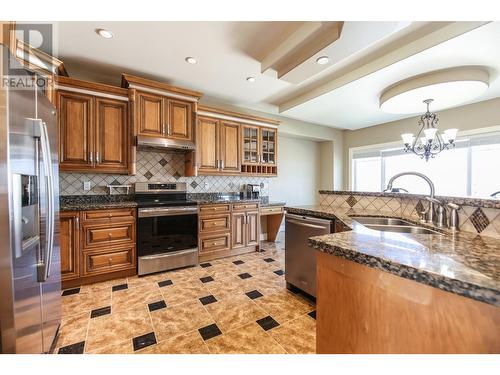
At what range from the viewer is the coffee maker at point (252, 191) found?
414cm

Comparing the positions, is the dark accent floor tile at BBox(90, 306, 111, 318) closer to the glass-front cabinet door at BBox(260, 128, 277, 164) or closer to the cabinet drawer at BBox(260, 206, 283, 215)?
the cabinet drawer at BBox(260, 206, 283, 215)

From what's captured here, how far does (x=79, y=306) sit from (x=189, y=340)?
121 cm

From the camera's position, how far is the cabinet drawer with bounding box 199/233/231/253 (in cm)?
311

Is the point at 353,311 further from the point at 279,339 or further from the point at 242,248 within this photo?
the point at 242,248

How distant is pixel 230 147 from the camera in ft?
11.9

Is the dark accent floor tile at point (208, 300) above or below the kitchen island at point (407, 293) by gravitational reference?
below

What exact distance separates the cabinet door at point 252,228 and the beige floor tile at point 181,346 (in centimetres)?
199

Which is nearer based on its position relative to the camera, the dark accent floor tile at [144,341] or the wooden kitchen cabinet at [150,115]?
the dark accent floor tile at [144,341]

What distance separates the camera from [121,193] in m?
3.01

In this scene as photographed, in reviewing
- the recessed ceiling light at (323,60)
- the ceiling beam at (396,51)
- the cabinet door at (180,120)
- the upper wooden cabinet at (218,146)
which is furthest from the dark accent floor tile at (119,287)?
the ceiling beam at (396,51)

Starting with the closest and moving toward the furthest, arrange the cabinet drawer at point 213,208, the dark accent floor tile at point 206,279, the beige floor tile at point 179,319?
the beige floor tile at point 179,319
the dark accent floor tile at point 206,279
the cabinet drawer at point 213,208

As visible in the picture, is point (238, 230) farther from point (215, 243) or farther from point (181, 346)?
point (181, 346)

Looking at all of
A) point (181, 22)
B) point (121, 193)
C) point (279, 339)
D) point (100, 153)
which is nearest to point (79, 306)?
point (121, 193)

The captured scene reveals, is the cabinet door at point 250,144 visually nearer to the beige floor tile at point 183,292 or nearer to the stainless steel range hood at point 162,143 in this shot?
the stainless steel range hood at point 162,143
